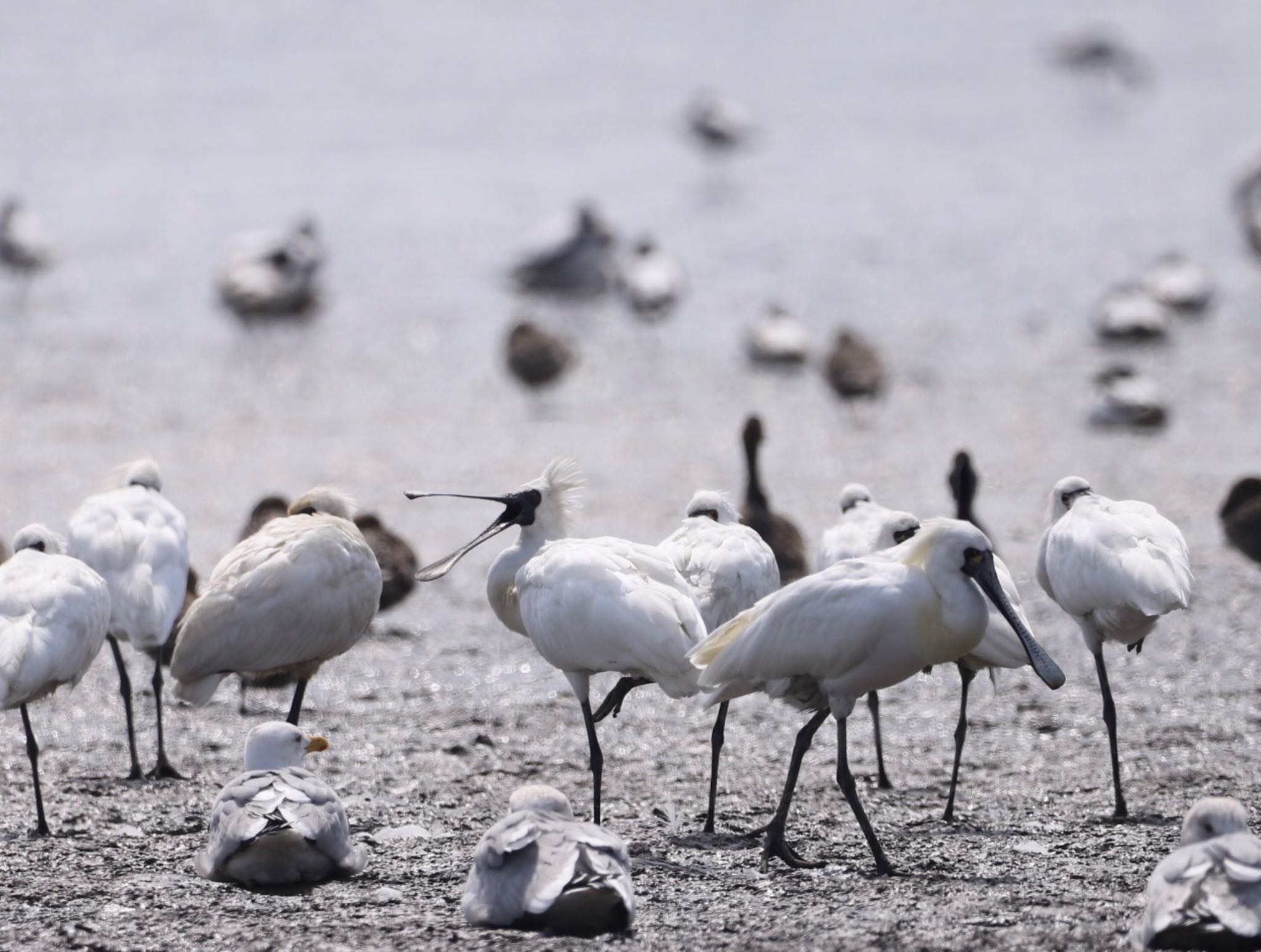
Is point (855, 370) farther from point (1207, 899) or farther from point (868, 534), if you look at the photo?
point (1207, 899)

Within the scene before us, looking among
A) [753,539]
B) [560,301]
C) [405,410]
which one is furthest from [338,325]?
[753,539]

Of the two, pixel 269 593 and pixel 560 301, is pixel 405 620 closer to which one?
pixel 269 593

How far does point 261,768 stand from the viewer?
746cm

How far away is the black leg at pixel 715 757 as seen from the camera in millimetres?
8163

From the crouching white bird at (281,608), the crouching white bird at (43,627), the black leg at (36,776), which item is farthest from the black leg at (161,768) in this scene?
the black leg at (36,776)

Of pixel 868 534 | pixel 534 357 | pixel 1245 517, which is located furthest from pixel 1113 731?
pixel 534 357

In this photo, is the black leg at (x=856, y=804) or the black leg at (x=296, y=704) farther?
the black leg at (x=296, y=704)

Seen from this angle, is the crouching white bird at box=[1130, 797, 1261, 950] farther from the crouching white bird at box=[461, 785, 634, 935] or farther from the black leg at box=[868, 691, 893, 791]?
the black leg at box=[868, 691, 893, 791]

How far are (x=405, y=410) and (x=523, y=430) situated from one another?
170cm

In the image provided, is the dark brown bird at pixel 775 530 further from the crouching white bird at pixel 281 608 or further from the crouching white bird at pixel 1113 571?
the crouching white bird at pixel 281 608

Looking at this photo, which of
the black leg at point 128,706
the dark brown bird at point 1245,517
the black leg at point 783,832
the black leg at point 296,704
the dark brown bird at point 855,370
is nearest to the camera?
the black leg at point 783,832

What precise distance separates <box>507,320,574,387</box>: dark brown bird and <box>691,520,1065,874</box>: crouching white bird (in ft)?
43.5

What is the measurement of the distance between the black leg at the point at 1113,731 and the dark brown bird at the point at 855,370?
35.8 feet

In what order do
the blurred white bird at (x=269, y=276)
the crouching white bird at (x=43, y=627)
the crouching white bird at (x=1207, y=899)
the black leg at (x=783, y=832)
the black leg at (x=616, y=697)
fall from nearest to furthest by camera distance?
the crouching white bird at (x=1207, y=899) < the black leg at (x=783, y=832) < the crouching white bird at (x=43, y=627) < the black leg at (x=616, y=697) < the blurred white bird at (x=269, y=276)
